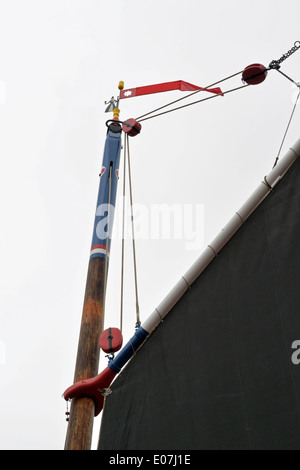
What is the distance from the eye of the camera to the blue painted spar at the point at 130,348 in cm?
534

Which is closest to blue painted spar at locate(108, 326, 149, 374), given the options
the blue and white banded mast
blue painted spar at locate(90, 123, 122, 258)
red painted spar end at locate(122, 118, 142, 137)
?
the blue and white banded mast

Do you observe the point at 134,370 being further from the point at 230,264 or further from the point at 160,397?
the point at 230,264

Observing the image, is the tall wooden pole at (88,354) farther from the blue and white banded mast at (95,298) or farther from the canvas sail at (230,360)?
the canvas sail at (230,360)

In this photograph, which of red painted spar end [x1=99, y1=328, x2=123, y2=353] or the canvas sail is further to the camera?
red painted spar end [x1=99, y1=328, x2=123, y2=353]

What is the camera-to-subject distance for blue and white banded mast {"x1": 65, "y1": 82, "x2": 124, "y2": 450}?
4.82m

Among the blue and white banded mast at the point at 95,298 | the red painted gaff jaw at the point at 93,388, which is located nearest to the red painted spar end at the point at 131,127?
the blue and white banded mast at the point at 95,298

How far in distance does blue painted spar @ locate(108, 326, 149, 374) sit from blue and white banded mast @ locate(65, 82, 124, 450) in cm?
18

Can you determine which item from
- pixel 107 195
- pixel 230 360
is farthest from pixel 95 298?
pixel 107 195

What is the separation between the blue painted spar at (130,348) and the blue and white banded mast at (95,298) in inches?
7.1

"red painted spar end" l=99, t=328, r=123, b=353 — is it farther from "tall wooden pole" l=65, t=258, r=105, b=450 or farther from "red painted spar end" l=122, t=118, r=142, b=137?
"red painted spar end" l=122, t=118, r=142, b=137

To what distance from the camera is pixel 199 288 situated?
18.2 ft

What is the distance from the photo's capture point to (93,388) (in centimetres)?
508

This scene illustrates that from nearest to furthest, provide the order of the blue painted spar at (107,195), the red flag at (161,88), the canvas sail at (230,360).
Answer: the canvas sail at (230,360) < the blue painted spar at (107,195) < the red flag at (161,88)
